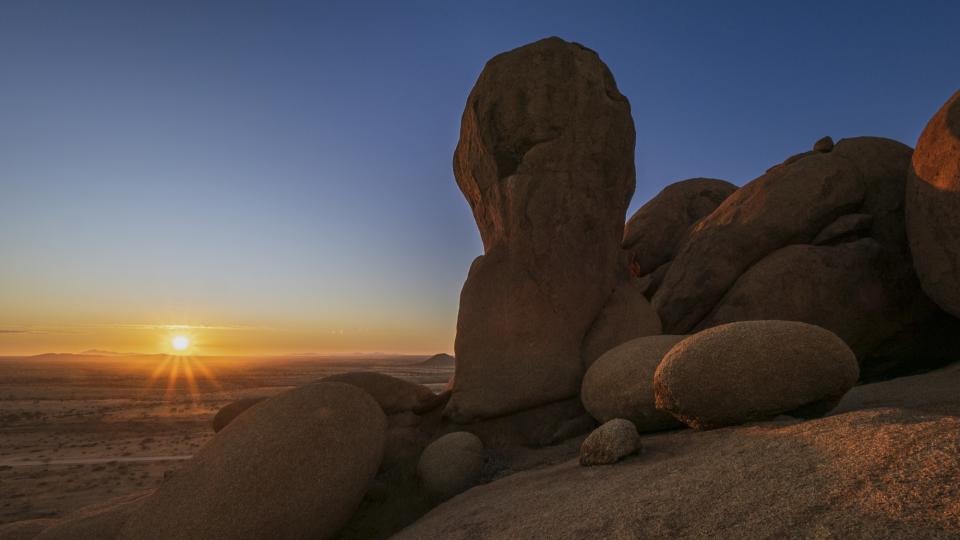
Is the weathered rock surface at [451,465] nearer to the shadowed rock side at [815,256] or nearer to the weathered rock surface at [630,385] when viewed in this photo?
the weathered rock surface at [630,385]

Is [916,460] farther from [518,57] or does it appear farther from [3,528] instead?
[3,528]

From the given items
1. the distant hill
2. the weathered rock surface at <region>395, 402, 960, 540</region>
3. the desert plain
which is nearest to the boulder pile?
the weathered rock surface at <region>395, 402, 960, 540</region>

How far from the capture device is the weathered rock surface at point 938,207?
27.1 ft

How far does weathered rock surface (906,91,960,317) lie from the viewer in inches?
325

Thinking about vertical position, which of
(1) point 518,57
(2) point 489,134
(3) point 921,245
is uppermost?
(1) point 518,57

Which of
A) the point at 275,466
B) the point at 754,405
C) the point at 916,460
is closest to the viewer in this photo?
the point at 916,460

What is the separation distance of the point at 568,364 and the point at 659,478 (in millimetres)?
5018

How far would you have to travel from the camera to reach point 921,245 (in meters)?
8.87

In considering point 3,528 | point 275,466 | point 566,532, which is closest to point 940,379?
point 566,532

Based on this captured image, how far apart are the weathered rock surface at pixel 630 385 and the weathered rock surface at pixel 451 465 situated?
1887mm

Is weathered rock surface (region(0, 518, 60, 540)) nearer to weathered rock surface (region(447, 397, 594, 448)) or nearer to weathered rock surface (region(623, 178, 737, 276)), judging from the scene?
weathered rock surface (region(447, 397, 594, 448))

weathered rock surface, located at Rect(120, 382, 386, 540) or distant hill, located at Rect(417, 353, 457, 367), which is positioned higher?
weathered rock surface, located at Rect(120, 382, 386, 540)

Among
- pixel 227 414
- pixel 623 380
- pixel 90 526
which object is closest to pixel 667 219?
pixel 623 380

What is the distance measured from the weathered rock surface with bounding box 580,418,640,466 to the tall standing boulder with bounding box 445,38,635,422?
3.37m
